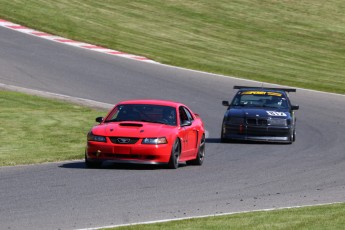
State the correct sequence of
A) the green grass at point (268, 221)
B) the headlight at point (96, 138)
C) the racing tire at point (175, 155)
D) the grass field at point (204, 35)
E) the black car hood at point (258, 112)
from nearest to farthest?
the green grass at point (268, 221) < the headlight at point (96, 138) < the racing tire at point (175, 155) < the black car hood at point (258, 112) < the grass field at point (204, 35)

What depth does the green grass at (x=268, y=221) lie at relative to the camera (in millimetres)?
10312

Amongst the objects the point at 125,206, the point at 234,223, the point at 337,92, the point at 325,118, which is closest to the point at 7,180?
the point at 125,206

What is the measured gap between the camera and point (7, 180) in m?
14.2

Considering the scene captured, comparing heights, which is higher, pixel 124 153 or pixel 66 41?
pixel 124 153

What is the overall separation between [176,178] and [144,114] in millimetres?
2405

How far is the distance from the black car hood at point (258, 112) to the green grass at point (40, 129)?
135 inches

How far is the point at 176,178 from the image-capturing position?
15.5 meters

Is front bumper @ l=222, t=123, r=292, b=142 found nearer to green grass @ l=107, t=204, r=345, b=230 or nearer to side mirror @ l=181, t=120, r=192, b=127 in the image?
side mirror @ l=181, t=120, r=192, b=127

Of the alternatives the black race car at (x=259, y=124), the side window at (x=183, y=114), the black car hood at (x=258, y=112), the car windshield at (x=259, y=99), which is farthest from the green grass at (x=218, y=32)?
the side window at (x=183, y=114)

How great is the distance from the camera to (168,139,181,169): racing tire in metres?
16.8

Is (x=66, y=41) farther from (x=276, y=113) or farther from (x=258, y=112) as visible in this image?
(x=276, y=113)

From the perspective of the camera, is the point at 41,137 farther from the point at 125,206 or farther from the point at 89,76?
the point at 89,76

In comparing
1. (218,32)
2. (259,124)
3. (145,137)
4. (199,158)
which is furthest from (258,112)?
(218,32)

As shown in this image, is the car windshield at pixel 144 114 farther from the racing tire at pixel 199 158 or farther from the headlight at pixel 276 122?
the headlight at pixel 276 122
